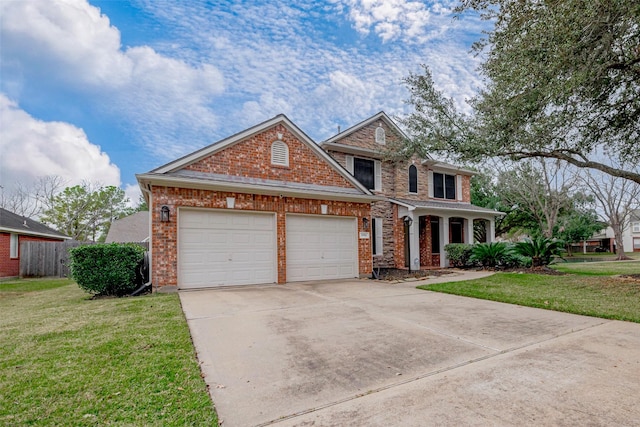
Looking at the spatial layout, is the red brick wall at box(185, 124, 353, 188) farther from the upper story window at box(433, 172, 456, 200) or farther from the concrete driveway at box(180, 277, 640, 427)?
the upper story window at box(433, 172, 456, 200)

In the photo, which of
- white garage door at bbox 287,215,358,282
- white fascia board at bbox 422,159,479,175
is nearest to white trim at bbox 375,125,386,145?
white fascia board at bbox 422,159,479,175

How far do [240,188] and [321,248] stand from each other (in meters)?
3.42

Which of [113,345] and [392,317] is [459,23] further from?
[113,345]

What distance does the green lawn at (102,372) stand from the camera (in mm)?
2559

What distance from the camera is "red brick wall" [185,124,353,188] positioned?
988 centimetres

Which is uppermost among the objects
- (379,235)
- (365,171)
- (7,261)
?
(365,171)

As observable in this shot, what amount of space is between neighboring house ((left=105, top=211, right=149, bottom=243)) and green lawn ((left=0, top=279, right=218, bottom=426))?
18.8 m

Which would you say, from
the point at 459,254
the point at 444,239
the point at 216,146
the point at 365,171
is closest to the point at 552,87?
the point at 216,146

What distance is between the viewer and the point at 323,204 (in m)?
11.3

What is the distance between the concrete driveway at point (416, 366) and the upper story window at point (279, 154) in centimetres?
557

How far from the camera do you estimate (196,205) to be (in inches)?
364

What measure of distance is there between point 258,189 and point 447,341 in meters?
6.87

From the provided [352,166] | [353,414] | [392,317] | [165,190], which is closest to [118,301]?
[165,190]

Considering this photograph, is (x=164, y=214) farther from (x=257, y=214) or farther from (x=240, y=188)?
(x=257, y=214)
